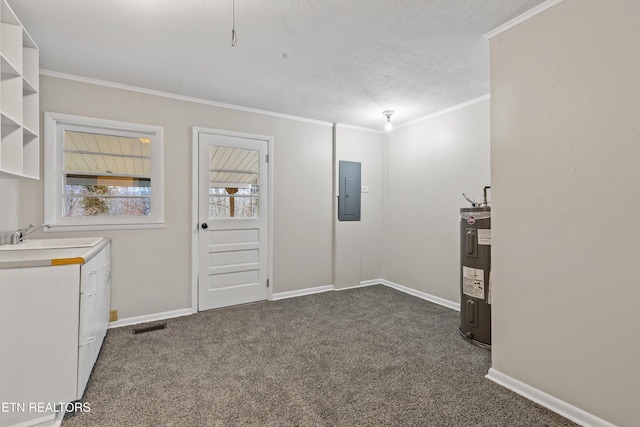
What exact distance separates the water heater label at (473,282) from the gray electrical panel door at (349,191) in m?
1.98

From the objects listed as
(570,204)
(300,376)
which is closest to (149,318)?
(300,376)

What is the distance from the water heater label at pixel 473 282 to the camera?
274 centimetres

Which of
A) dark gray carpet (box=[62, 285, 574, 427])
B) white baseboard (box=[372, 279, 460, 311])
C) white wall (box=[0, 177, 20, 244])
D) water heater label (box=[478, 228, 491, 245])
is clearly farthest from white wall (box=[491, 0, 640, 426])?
white wall (box=[0, 177, 20, 244])

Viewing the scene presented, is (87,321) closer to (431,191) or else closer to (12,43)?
(12,43)

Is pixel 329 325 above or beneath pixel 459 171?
beneath

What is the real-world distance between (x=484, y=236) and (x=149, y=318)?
3.52m

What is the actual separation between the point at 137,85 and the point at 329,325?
3.23 m

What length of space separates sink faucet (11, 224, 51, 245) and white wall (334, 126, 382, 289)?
10.9 feet

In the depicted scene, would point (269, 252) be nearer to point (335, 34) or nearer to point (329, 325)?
point (329, 325)

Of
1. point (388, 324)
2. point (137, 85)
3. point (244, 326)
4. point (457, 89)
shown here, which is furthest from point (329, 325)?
point (137, 85)

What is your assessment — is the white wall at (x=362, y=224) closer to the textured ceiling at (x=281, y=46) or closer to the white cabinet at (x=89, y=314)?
the textured ceiling at (x=281, y=46)

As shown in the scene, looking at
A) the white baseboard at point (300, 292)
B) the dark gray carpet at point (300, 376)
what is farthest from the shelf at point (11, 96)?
the white baseboard at point (300, 292)

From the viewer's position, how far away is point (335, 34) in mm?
2209

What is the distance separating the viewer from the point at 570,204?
1791 millimetres
